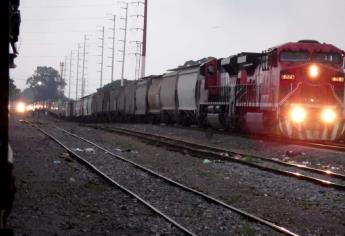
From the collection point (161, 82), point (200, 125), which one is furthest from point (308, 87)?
point (161, 82)

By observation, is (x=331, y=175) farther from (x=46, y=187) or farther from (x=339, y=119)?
(x=339, y=119)

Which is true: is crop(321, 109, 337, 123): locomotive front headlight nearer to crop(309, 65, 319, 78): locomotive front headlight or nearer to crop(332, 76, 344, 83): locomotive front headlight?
crop(332, 76, 344, 83): locomotive front headlight

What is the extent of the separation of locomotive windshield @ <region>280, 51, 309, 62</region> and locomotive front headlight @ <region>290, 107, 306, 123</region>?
1.85 meters

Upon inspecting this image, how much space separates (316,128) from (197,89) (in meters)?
12.0

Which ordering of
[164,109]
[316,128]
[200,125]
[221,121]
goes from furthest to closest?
1. [164,109]
2. [200,125]
3. [221,121]
4. [316,128]

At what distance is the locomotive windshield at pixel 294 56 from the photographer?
2034 cm

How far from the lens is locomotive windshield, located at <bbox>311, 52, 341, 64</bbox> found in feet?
67.8

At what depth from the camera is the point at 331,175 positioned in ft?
41.6

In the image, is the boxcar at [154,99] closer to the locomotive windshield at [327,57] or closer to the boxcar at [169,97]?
the boxcar at [169,97]

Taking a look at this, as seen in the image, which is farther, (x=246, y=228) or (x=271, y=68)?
(x=271, y=68)

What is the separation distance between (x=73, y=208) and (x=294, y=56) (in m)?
13.7

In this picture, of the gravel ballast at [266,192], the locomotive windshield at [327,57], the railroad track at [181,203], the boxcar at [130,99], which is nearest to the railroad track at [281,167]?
the gravel ballast at [266,192]

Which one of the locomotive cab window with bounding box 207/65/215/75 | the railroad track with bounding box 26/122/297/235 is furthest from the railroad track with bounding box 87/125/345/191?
the locomotive cab window with bounding box 207/65/215/75

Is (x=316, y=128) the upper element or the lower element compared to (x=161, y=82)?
lower
